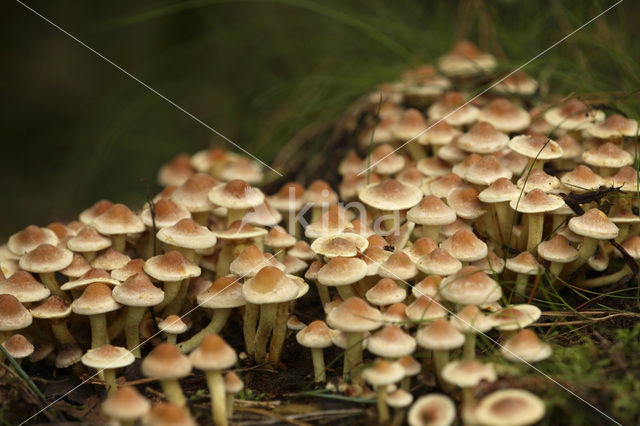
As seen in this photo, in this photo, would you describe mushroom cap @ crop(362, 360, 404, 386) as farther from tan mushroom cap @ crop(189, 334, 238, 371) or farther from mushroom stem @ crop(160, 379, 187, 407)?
mushroom stem @ crop(160, 379, 187, 407)

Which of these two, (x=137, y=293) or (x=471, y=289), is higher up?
(x=471, y=289)

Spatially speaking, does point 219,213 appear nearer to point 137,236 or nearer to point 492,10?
point 137,236

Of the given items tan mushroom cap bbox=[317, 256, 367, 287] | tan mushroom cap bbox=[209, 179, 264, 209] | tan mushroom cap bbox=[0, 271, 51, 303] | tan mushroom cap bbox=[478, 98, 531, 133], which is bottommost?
tan mushroom cap bbox=[0, 271, 51, 303]

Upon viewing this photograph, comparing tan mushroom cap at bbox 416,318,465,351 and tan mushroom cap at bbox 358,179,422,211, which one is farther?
tan mushroom cap at bbox 358,179,422,211

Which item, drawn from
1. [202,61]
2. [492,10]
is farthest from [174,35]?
[492,10]

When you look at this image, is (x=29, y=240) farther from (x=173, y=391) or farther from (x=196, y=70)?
(x=196, y=70)

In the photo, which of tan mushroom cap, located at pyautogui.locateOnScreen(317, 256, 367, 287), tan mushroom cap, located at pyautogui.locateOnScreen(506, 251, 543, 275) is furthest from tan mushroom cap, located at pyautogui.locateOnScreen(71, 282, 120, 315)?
tan mushroom cap, located at pyautogui.locateOnScreen(506, 251, 543, 275)

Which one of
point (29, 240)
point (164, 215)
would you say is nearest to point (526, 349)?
point (164, 215)
